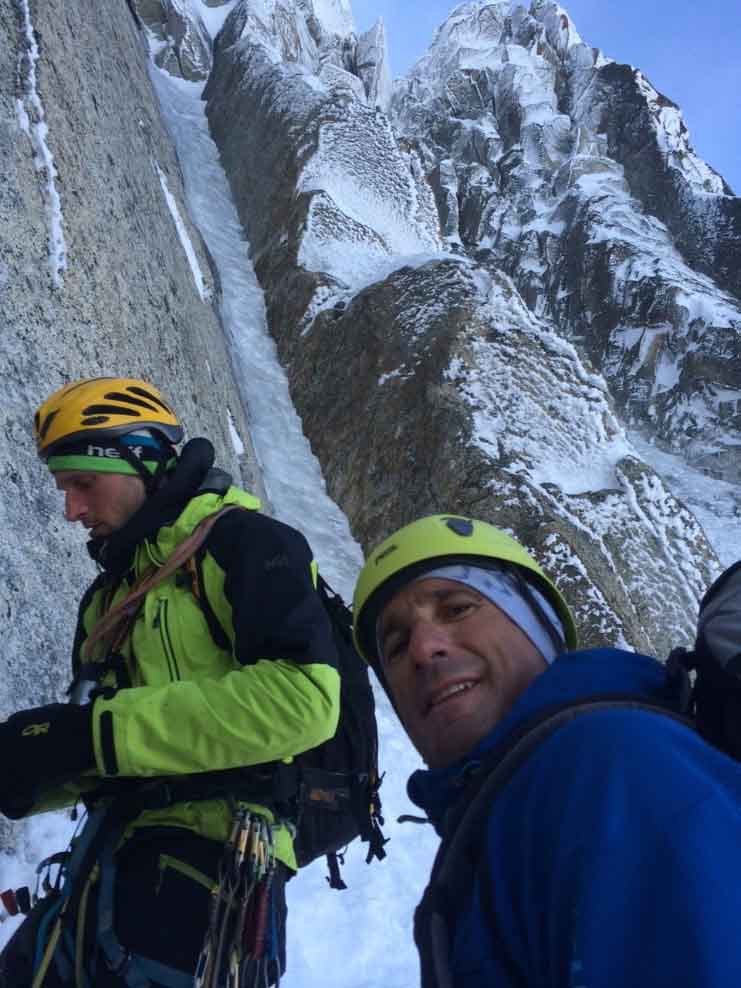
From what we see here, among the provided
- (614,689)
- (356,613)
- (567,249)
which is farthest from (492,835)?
(567,249)

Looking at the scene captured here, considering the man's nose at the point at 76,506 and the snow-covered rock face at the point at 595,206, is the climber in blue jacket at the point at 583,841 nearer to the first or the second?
the man's nose at the point at 76,506

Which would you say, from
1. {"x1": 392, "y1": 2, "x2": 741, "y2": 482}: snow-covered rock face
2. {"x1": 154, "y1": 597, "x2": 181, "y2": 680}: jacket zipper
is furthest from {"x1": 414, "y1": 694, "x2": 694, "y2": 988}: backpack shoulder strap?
{"x1": 392, "y1": 2, "x2": 741, "y2": 482}: snow-covered rock face

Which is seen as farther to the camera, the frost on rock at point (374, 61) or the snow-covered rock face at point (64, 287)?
the frost on rock at point (374, 61)

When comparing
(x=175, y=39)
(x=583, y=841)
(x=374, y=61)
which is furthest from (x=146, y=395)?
(x=374, y=61)

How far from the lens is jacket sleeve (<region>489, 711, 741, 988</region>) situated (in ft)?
2.57

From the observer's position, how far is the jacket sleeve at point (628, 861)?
2.57 ft

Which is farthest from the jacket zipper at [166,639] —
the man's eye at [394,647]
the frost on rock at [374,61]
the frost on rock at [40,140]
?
the frost on rock at [374,61]

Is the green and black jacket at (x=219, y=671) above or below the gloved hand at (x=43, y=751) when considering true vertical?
above

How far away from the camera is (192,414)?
308 inches

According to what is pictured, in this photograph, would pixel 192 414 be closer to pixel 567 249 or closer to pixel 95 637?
pixel 95 637

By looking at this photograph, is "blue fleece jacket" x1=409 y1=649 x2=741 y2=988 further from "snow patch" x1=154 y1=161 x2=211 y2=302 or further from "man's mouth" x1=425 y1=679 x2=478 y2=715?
"snow patch" x1=154 y1=161 x2=211 y2=302

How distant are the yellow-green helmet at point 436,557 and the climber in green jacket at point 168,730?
0.22 meters

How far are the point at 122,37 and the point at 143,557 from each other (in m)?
11.2

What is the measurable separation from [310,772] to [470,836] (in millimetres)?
1169
